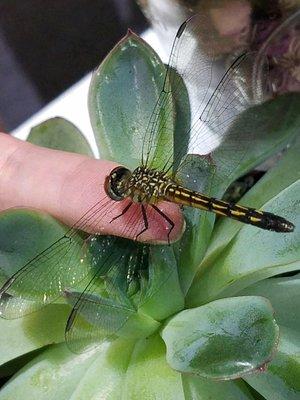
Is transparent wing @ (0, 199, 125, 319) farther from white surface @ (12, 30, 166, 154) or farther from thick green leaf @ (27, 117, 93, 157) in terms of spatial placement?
white surface @ (12, 30, 166, 154)

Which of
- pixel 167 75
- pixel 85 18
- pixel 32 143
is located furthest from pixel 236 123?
pixel 85 18

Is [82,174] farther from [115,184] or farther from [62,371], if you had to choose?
[62,371]

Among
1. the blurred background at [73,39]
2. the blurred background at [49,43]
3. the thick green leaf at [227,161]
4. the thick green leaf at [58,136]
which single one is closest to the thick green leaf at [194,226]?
the thick green leaf at [227,161]

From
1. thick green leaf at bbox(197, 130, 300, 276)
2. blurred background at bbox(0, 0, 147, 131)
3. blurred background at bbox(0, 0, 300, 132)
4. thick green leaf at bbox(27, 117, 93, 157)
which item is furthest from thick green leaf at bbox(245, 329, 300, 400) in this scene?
blurred background at bbox(0, 0, 147, 131)

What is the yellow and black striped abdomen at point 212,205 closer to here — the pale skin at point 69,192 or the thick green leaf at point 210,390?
the pale skin at point 69,192

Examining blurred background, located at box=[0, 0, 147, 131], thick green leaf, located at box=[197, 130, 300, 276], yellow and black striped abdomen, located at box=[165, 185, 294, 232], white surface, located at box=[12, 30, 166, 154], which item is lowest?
thick green leaf, located at box=[197, 130, 300, 276]

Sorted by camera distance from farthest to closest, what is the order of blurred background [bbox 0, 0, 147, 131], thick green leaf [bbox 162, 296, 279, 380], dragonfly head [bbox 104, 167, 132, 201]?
blurred background [bbox 0, 0, 147, 131]
dragonfly head [bbox 104, 167, 132, 201]
thick green leaf [bbox 162, 296, 279, 380]

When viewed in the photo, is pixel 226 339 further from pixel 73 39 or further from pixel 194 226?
pixel 73 39

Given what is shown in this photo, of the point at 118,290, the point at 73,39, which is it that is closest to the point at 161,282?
the point at 118,290
